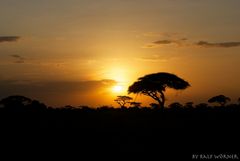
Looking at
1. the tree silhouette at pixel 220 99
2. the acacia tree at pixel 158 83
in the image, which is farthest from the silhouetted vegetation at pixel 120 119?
the tree silhouette at pixel 220 99

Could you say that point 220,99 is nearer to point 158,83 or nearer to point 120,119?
point 158,83

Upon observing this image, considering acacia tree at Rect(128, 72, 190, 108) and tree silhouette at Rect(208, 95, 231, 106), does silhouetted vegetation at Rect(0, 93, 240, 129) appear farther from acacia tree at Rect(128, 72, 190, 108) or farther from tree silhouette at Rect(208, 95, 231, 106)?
tree silhouette at Rect(208, 95, 231, 106)

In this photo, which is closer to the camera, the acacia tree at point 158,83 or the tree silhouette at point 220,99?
the acacia tree at point 158,83

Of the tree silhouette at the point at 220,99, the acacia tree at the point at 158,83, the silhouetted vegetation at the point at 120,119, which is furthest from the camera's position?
the tree silhouette at the point at 220,99

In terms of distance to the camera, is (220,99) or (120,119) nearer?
(120,119)

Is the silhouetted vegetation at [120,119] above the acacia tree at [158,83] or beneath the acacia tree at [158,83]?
beneath

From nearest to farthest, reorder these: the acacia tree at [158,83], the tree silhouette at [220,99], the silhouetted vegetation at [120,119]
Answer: the silhouetted vegetation at [120,119] → the acacia tree at [158,83] → the tree silhouette at [220,99]

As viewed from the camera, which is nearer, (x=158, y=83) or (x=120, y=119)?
(x=120, y=119)

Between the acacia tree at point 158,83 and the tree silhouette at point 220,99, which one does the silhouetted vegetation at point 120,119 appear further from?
the tree silhouette at point 220,99

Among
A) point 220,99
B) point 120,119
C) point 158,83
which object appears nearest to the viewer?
point 120,119

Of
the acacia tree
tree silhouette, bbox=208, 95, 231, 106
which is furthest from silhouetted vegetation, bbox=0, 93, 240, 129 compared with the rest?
tree silhouette, bbox=208, 95, 231, 106

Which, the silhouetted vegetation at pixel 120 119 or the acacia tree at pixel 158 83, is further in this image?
the acacia tree at pixel 158 83

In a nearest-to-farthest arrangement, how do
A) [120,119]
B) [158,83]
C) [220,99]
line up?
1. [120,119]
2. [158,83]
3. [220,99]

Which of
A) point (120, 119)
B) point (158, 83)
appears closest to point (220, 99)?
point (158, 83)
